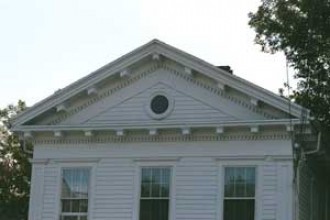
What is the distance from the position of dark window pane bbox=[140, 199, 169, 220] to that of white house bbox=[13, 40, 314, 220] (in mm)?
29

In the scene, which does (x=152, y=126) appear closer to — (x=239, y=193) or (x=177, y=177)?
(x=177, y=177)

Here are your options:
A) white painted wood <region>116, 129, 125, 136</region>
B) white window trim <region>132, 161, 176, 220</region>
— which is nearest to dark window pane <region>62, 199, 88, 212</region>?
white window trim <region>132, 161, 176, 220</region>

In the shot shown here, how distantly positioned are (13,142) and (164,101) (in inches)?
903

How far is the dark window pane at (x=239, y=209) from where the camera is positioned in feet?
72.4

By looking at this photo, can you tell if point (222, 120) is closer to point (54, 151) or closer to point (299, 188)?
point (299, 188)

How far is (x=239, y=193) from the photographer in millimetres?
22391

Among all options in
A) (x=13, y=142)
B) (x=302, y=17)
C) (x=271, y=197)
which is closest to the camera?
(x=271, y=197)

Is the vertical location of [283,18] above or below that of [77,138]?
above

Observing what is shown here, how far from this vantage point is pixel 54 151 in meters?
24.5

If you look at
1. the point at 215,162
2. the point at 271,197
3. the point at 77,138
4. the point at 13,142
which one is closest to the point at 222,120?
the point at 215,162

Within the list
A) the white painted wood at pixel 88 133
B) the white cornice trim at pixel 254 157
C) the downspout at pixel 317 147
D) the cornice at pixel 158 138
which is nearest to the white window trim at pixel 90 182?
the cornice at pixel 158 138

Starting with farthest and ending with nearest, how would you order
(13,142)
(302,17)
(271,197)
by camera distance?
(13,142) < (302,17) < (271,197)

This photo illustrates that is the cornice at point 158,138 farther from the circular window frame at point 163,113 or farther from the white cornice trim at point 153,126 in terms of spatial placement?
the circular window frame at point 163,113

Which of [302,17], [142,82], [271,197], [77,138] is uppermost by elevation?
[302,17]
